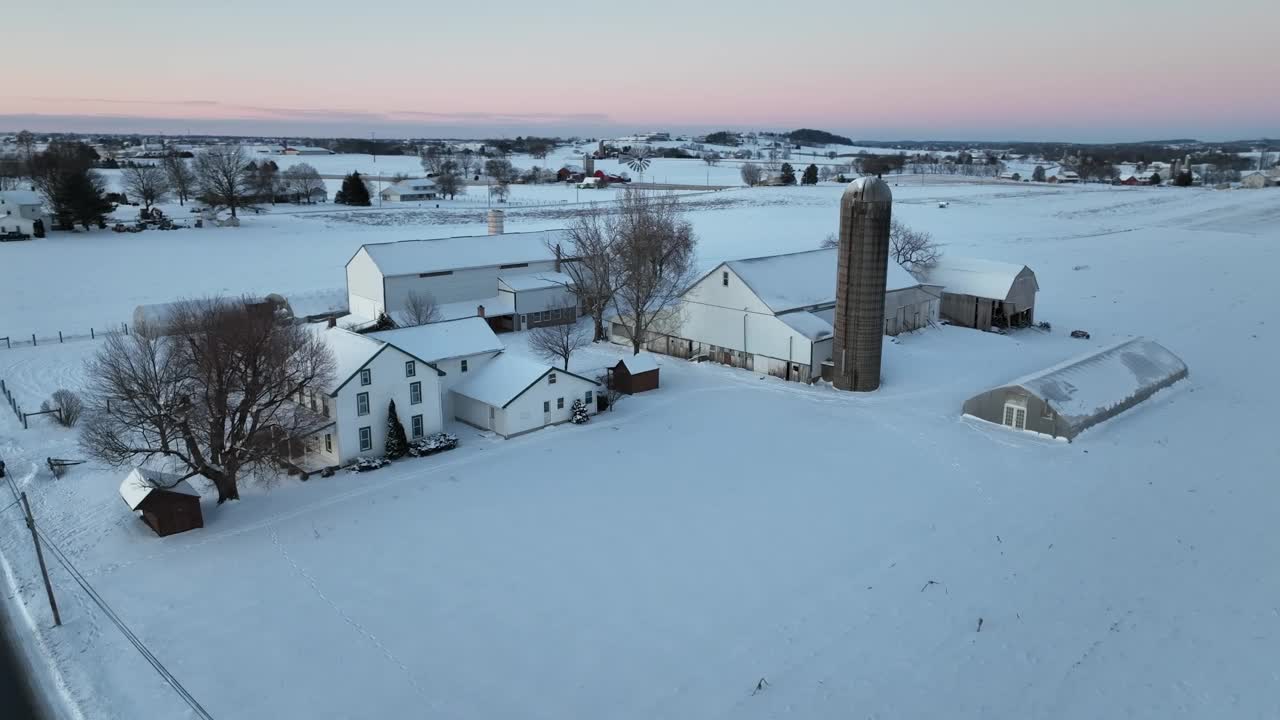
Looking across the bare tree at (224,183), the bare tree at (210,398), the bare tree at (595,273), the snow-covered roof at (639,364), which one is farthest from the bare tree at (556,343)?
the bare tree at (224,183)

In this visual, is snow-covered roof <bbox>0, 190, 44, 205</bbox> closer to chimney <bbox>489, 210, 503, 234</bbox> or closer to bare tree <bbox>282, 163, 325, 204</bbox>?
bare tree <bbox>282, 163, 325, 204</bbox>

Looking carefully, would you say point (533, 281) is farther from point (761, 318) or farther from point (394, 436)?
point (394, 436)

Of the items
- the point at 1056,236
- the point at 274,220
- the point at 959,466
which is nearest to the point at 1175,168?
the point at 1056,236

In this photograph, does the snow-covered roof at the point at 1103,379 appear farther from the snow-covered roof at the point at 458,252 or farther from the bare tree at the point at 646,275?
the snow-covered roof at the point at 458,252

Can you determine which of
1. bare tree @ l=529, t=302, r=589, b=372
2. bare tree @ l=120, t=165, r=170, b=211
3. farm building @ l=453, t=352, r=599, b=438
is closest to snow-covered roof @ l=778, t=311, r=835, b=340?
bare tree @ l=529, t=302, r=589, b=372

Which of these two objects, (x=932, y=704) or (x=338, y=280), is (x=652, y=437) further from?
(x=338, y=280)

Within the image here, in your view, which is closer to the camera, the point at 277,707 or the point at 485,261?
the point at 277,707

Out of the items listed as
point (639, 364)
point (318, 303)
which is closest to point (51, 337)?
point (318, 303)
